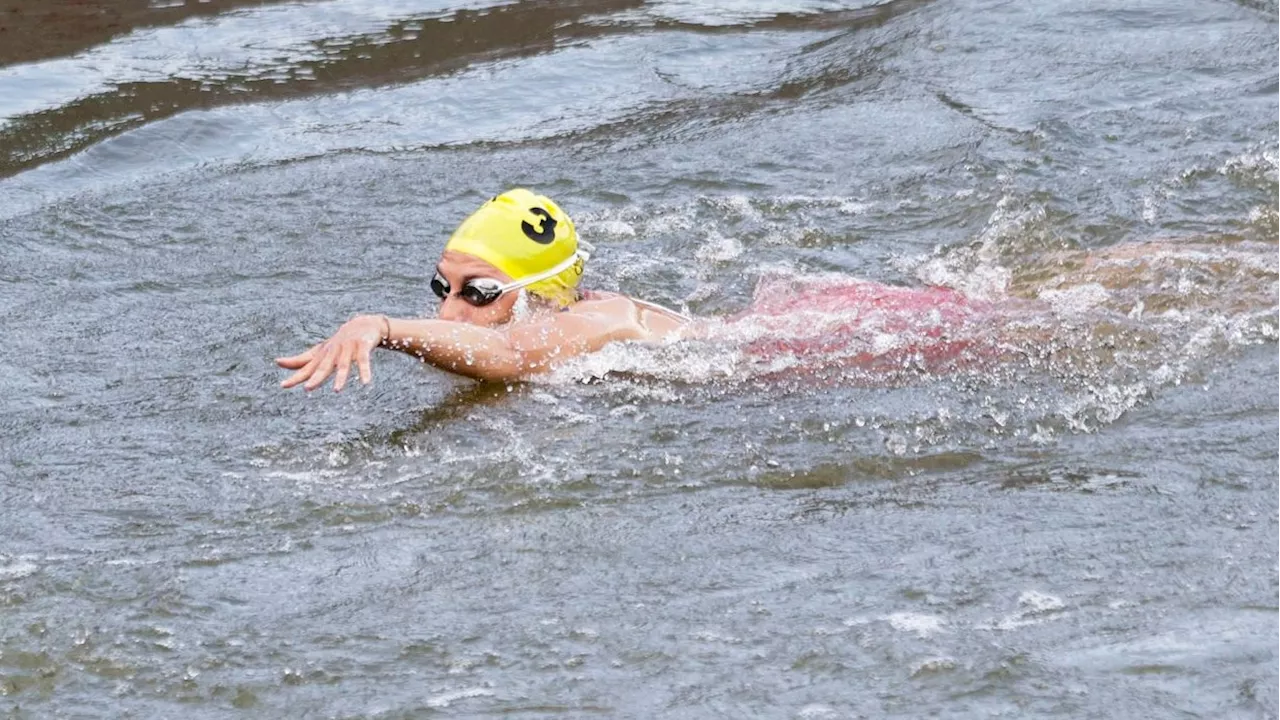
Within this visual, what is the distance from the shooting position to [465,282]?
6168mm

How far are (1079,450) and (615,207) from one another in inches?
138

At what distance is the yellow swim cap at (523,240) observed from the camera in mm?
6203

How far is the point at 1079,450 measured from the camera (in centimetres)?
551

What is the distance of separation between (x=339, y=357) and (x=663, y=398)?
1429 millimetres

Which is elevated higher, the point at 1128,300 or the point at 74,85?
the point at 74,85

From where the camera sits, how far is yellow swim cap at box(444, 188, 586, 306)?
6203 mm

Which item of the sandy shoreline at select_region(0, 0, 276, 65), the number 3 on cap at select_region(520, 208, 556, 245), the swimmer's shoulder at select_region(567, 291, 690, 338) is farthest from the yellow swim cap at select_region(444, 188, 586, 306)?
the sandy shoreline at select_region(0, 0, 276, 65)

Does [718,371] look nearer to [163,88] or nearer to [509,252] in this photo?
[509,252]

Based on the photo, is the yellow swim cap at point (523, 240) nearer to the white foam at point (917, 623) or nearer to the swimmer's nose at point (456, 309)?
the swimmer's nose at point (456, 309)

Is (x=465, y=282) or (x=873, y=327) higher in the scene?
(x=465, y=282)

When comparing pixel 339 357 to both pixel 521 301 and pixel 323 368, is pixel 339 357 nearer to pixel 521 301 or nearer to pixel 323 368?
pixel 323 368

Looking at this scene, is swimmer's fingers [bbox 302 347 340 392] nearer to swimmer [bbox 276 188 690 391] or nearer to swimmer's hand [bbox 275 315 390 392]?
swimmer's hand [bbox 275 315 390 392]

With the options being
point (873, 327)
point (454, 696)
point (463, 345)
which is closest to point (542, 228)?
point (463, 345)

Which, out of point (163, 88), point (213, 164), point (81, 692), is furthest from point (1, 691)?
point (163, 88)
